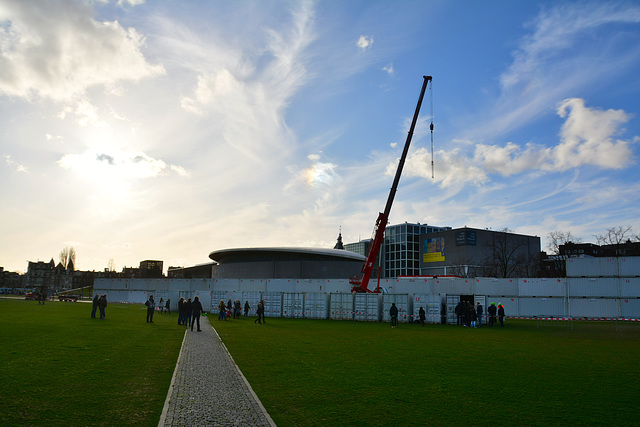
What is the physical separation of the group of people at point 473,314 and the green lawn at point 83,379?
67.1 feet

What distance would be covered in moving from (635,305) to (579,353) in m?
16.0

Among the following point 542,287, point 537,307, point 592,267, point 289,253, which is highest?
point 289,253

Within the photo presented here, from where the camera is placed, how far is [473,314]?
31078mm

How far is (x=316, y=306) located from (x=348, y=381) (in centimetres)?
2741

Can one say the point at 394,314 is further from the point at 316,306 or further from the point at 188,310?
the point at 188,310

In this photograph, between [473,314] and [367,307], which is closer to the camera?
[473,314]

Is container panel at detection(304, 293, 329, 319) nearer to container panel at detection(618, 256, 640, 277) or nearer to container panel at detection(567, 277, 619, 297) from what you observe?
container panel at detection(567, 277, 619, 297)

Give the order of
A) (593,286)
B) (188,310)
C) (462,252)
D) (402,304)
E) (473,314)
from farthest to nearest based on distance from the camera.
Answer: (462,252) < (402,304) < (473,314) < (593,286) < (188,310)

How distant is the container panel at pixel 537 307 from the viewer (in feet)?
110

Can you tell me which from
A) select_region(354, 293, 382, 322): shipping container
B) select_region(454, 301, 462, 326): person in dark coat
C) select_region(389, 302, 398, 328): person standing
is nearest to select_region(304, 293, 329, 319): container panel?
select_region(354, 293, 382, 322): shipping container

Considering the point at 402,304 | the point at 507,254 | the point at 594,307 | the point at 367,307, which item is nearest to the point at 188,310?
the point at 367,307

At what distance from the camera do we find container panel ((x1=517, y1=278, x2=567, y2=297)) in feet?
109

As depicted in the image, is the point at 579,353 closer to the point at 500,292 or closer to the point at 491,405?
the point at 491,405

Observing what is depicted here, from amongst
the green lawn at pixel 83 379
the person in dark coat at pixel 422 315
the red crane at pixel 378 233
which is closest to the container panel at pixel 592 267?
the person in dark coat at pixel 422 315
